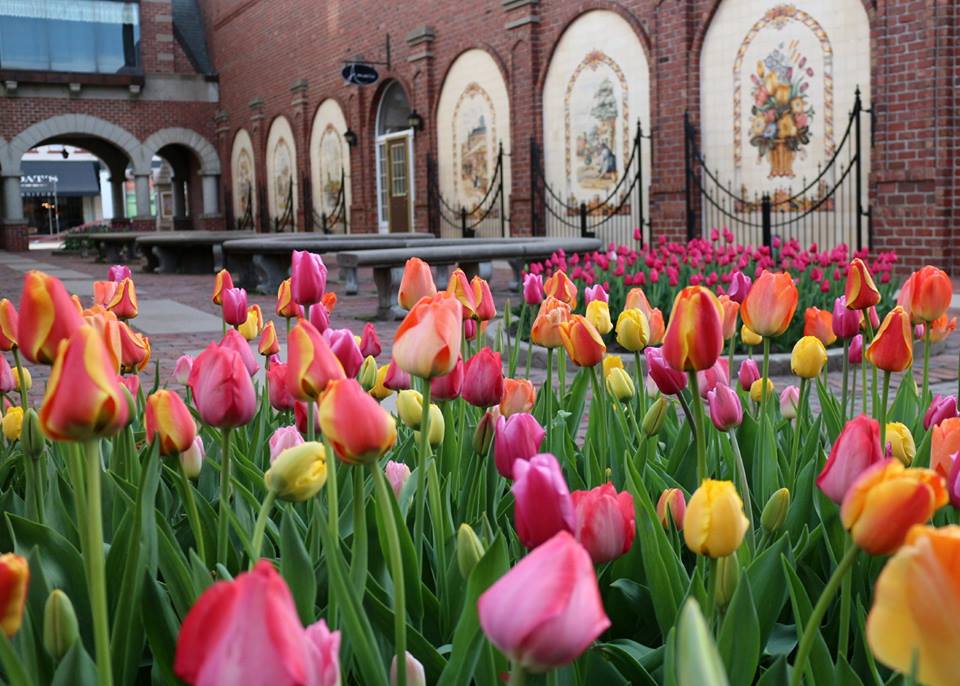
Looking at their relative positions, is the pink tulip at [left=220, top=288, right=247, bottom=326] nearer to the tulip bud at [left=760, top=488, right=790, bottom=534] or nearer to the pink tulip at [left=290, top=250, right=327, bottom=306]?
the pink tulip at [left=290, top=250, right=327, bottom=306]

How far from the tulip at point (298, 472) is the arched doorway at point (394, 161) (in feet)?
64.1

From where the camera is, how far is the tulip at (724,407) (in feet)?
5.16

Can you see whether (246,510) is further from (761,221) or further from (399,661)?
(761,221)

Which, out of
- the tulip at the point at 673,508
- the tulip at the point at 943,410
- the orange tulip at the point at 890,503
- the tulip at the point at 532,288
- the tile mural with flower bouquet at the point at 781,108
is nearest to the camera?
the orange tulip at the point at 890,503

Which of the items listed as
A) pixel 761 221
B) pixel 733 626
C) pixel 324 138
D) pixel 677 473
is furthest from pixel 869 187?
pixel 324 138

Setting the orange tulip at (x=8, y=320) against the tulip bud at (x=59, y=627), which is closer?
the tulip bud at (x=59, y=627)

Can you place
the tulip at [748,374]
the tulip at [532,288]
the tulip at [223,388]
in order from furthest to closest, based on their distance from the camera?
the tulip at [532,288] < the tulip at [748,374] < the tulip at [223,388]

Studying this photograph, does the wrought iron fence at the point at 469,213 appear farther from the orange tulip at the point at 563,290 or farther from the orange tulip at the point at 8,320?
the orange tulip at the point at 8,320

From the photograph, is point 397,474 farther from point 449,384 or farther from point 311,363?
point 311,363

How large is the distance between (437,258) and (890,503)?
9070mm

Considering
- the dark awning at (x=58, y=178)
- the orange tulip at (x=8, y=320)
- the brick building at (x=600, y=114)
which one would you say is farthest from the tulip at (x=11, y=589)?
the dark awning at (x=58, y=178)

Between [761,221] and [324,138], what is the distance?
12.9m

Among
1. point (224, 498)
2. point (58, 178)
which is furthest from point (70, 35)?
point (224, 498)

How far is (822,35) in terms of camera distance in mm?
11898
